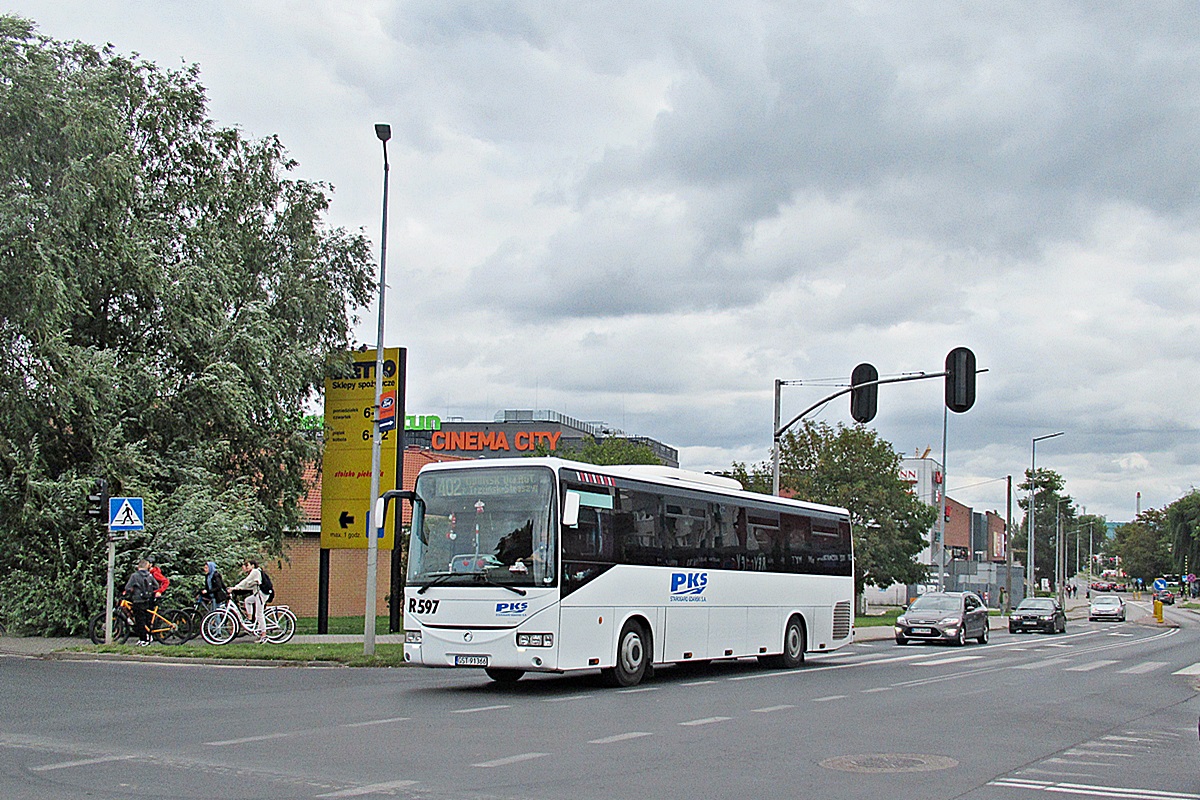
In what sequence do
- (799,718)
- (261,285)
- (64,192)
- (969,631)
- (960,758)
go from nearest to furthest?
(960,758) < (799,718) < (64,192) < (261,285) < (969,631)

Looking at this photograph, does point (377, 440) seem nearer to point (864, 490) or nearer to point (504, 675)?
point (504, 675)

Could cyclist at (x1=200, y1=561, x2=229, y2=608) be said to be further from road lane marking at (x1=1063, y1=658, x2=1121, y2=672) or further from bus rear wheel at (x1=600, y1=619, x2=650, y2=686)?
road lane marking at (x1=1063, y1=658, x2=1121, y2=672)

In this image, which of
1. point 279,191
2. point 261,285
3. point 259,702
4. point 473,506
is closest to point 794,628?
point 473,506

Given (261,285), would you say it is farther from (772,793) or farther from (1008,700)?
(772,793)

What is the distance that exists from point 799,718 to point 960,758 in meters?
3.38

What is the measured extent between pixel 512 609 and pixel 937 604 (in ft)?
76.2

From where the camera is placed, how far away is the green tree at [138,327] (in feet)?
89.6

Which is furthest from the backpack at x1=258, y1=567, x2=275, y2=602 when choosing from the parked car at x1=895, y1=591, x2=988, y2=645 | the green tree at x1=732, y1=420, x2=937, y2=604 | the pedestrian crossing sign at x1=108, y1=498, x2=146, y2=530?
the green tree at x1=732, y1=420, x2=937, y2=604

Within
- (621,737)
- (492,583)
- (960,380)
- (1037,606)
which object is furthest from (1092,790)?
(1037,606)

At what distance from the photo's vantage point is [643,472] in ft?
65.4

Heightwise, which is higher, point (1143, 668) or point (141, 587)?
point (141, 587)

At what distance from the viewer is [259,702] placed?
15750mm

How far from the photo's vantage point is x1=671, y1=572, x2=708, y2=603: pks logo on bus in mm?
19984

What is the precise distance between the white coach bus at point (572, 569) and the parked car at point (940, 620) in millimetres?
15434
